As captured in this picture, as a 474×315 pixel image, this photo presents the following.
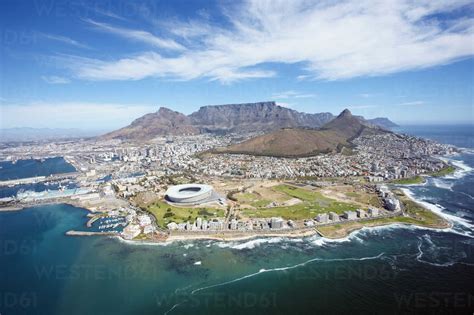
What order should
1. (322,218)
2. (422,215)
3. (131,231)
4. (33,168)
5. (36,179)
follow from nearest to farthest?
(131,231) < (322,218) < (422,215) < (36,179) < (33,168)

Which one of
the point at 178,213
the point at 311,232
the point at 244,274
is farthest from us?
the point at 178,213

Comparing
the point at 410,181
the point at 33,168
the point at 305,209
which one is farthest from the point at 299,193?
the point at 33,168

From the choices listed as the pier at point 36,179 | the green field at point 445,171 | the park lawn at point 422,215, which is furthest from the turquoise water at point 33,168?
the green field at point 445,171

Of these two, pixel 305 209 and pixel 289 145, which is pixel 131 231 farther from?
pixel 289 145

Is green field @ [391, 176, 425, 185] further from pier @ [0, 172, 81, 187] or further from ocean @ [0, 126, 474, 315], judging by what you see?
pier @ [0, 172, 81, 187]

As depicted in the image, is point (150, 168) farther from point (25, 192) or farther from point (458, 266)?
point (458, 266)

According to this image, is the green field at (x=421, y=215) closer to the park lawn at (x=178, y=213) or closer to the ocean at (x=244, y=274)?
the ocean at (x=244, y=274)

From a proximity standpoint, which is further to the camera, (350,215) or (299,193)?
(299,193)
